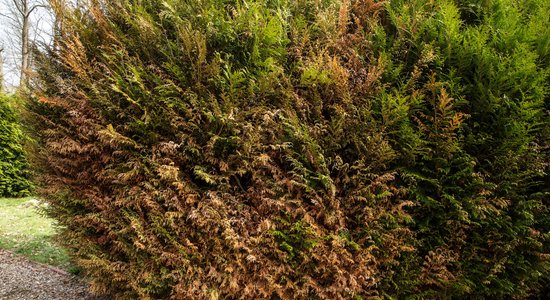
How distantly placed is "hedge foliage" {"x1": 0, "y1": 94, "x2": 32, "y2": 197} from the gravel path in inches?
210

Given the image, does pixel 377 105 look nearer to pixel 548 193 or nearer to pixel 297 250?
pixel 297 250

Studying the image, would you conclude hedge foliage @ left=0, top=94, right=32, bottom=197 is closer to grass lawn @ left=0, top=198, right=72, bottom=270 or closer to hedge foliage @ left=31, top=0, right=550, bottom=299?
grass lawn @ left=0, top=198, right=72, bottom=270

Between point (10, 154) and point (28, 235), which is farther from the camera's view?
point (10, 154)

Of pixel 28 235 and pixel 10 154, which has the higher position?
pixel 10 154

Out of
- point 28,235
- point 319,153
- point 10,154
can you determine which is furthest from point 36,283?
point 10,154

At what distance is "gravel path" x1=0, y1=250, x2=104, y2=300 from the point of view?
4051 millimetres

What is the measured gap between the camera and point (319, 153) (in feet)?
8.50

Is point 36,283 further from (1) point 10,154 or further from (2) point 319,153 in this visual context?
(1) point 10,154

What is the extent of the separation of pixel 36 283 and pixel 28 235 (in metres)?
2.69

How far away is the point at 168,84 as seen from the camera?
2.68 m

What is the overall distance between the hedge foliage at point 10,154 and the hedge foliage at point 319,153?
8490 millimetres

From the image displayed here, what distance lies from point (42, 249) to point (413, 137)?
19.5 feet

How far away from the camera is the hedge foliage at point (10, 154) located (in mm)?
9484

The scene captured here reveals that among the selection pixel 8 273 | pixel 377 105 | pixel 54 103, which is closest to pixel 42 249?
pixel 8 273
